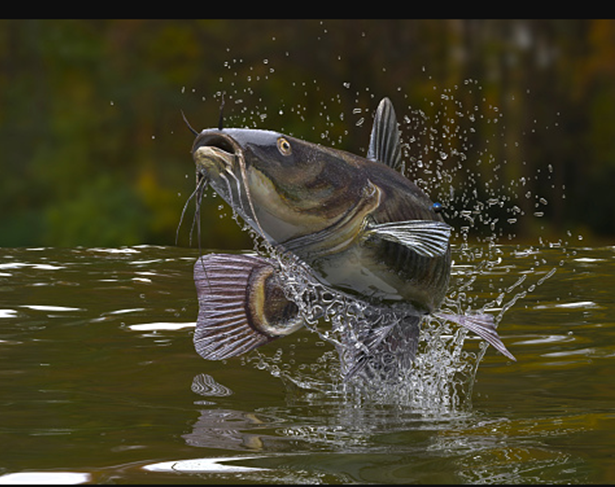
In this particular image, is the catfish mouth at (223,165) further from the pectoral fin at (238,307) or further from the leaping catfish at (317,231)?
the pectoral fin at (238,307)

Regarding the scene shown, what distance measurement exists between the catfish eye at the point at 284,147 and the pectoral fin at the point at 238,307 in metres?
0.73

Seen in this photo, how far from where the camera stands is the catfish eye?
9.69 ft

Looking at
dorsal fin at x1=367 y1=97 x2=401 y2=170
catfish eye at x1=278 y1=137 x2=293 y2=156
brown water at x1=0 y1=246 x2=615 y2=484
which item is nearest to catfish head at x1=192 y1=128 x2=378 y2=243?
catfish eye at x1=278 y1=137 x2=293 y2=156

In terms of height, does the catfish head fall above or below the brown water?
above

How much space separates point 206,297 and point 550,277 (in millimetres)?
3624

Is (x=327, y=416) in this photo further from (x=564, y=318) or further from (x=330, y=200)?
(x=564, y=318)

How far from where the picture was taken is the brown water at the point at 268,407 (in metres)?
2.58

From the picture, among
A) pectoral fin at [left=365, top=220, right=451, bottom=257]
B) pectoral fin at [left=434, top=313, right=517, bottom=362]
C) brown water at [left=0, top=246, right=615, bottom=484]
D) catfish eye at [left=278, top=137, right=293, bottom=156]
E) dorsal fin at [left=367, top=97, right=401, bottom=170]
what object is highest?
dorsal fin at [left=367, top=97, right=401, bottom=170]

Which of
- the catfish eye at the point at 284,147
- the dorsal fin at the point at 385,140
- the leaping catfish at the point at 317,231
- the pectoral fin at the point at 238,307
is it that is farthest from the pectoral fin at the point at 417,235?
the pectoral fin at the point at 238,307

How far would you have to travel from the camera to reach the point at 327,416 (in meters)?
3.22

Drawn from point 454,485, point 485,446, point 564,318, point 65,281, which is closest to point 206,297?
point 485,446

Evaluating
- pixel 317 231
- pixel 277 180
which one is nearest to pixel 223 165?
pixel 277 180

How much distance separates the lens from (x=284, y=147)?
2965 millimetres

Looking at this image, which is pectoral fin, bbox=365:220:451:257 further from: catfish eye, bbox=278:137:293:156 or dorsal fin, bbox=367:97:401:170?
dorsal fin, bbox=367:97:401:170
